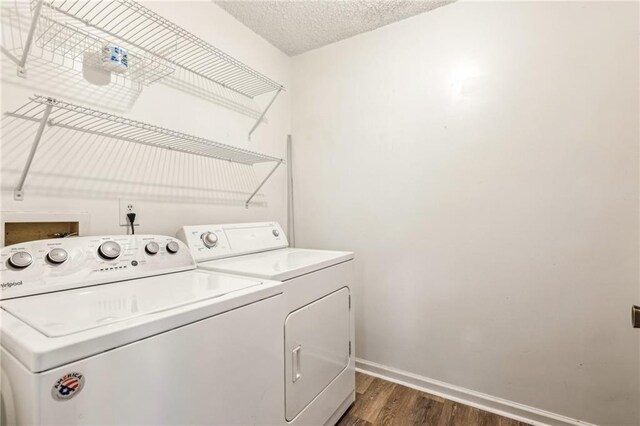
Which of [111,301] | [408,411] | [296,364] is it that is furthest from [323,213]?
[111,301]

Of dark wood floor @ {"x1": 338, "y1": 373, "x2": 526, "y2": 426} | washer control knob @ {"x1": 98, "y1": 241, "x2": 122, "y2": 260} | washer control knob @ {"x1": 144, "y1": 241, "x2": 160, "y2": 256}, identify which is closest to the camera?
washer control knob @ {"x1": 98, "y1": 241, "x2": 122, "y2": 260}

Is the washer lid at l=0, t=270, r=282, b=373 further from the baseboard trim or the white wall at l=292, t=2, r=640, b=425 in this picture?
the baseboard trim

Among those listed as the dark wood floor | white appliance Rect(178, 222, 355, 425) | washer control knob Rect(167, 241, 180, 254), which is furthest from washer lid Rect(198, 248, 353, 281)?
the dark wood floor

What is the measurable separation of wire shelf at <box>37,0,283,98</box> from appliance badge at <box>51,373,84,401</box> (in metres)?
1.36

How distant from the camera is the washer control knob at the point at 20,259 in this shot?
0.98 m

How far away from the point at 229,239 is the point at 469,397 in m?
1.73

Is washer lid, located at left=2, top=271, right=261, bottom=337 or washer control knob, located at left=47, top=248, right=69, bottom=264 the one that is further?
washer control knob, located at left=47, top=248, right=69, bottom=264

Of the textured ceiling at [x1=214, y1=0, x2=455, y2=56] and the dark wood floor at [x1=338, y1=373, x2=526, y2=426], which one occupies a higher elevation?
the textured ceiling at [x1=214, y1=0, x2=455, y2=56]

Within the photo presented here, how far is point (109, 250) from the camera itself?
120 centimetres

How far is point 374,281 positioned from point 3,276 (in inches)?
73.7

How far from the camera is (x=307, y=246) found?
2.49 meters

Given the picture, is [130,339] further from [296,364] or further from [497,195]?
[497,195]

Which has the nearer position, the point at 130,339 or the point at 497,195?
the point at 130,339

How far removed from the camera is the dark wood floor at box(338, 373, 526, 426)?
1674mm
